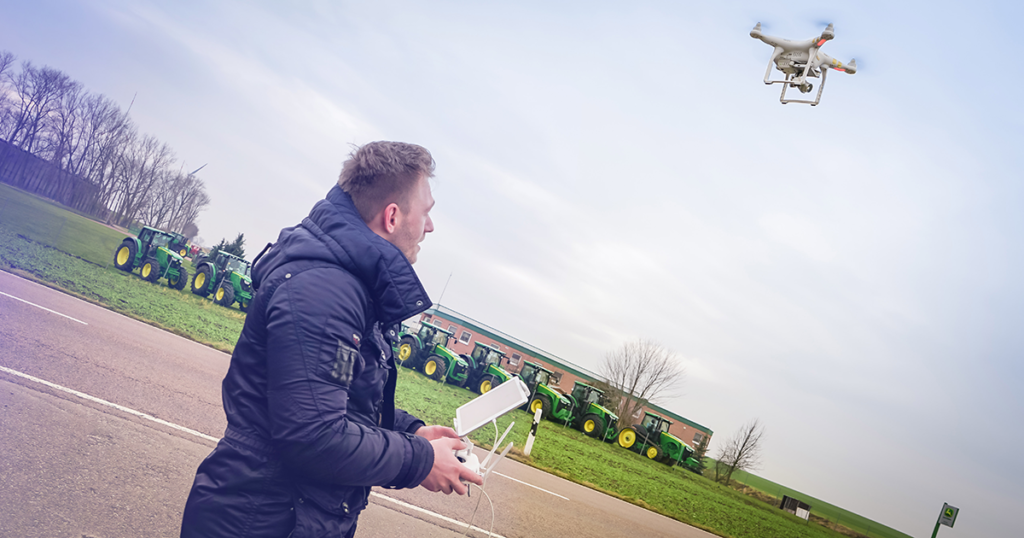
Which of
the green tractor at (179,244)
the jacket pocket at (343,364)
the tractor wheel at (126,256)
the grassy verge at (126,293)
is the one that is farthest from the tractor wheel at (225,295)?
the jacket pocket at (343,364)

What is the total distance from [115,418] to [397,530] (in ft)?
9.08

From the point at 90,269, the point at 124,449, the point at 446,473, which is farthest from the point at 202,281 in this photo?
the point at 446,473

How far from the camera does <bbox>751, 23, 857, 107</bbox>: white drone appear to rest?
8438 mm

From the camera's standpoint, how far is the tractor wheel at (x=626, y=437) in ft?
79.0

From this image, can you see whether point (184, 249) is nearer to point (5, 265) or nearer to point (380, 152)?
point (5, 265)

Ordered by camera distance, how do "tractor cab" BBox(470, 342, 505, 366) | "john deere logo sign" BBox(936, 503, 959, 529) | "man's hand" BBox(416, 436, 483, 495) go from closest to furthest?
"man's hand" BBox(416, 436, 483, 495) < "john deere logo sign" BBox(936, 503, 959, 529) < "tractor cab" BBox(470, 342, 505, 366)

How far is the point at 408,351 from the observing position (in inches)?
668

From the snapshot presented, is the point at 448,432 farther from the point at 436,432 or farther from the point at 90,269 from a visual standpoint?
the point at 90,269

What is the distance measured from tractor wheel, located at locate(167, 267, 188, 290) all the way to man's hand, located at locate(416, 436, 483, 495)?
17.6m

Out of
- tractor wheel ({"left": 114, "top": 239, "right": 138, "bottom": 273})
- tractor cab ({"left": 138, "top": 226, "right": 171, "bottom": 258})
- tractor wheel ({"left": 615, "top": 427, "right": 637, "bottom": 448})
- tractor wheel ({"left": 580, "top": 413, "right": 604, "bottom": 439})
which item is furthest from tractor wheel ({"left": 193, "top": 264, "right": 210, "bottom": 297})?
tractor wheel ({"left": 615, "top": 427, "right": 637, "bottom": 448})

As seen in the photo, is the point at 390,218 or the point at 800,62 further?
the point at 800,62

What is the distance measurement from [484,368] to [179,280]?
9.02 metres

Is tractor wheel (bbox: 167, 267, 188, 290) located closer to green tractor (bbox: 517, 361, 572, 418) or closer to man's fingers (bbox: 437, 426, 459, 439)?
green tractor (bbox: 517, 361, 572, 418)

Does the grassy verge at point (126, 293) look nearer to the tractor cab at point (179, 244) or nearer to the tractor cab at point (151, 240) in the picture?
the tractor cab at point (151, 240)
